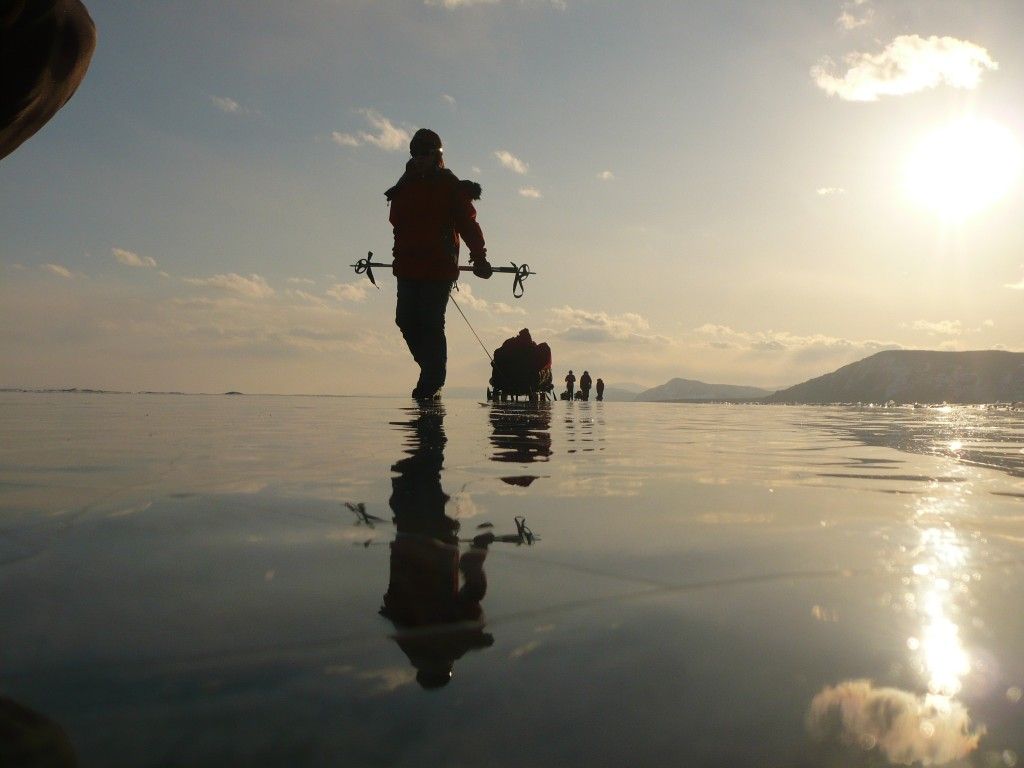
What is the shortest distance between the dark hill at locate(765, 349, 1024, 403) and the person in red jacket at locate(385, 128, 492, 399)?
→ 14910cm

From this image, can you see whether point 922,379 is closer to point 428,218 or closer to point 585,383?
point 585,383

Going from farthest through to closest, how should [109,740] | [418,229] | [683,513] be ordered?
[418,229] < [683,513] < [109,740]

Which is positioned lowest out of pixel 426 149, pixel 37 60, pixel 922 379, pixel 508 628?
pixel 508 628

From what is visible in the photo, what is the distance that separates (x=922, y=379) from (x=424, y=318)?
190508 mm

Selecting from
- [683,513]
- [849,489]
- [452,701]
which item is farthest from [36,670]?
[849,489]

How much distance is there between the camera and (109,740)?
64cm

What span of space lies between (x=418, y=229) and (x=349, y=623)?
7394 millimetres

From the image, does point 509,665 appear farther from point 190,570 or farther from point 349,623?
point 190,570

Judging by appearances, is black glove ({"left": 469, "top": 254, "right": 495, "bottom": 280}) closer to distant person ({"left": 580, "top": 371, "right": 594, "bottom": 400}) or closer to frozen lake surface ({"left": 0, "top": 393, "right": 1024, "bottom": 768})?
frozen lake surface ({"left": 0, "top": 393, "right": 1024, "bottom": 768})

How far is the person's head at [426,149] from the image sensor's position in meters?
7.94

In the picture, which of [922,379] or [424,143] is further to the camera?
[922,379]

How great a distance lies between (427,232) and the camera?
8023 mm

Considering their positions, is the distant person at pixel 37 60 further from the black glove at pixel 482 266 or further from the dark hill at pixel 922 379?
the dark hill at pixel 922 379

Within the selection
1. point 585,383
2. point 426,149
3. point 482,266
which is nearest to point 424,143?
point 426,149
